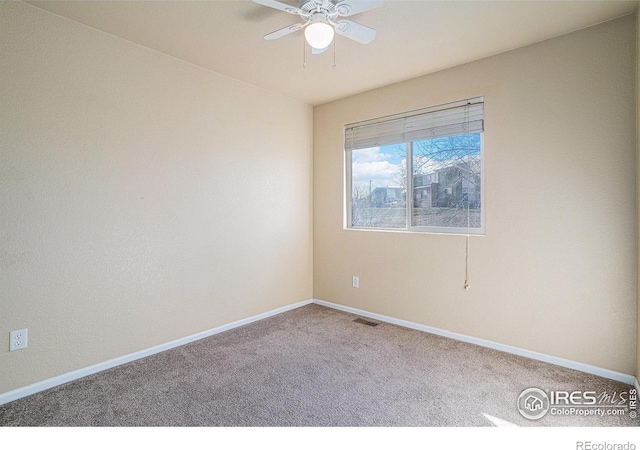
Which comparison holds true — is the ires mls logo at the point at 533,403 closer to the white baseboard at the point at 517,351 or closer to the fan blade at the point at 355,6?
the white baseboard at the point at 517,351

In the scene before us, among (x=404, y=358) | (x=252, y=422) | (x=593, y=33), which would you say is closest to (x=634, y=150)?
(x=593, y=33)

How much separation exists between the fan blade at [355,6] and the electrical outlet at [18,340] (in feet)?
8.85

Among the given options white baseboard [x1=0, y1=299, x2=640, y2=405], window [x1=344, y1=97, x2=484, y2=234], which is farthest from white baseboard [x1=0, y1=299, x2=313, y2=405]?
window [x1=344, y1=97, x2=484, y2=234]

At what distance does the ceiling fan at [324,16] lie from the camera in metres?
1.83

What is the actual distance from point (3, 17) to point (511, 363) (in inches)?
158

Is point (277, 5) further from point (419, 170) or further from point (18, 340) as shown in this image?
point (18, 340)

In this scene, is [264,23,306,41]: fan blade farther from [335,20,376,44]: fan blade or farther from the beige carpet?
the beige carpet

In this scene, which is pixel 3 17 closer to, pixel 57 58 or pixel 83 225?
pixel 57 58

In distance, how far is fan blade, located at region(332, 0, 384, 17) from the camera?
1826 mm

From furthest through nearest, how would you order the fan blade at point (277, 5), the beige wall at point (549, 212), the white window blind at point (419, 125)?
the white window blind at point (419, 125) → the beige wall at point (549, 212) → the fan blade at point (277, 5)

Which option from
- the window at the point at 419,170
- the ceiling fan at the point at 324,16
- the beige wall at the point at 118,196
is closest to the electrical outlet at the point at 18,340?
the beige wall at the point at 118,196

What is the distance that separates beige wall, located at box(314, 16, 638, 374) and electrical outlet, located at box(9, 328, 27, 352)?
116 inches

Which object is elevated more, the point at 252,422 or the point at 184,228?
the point at 184,228
